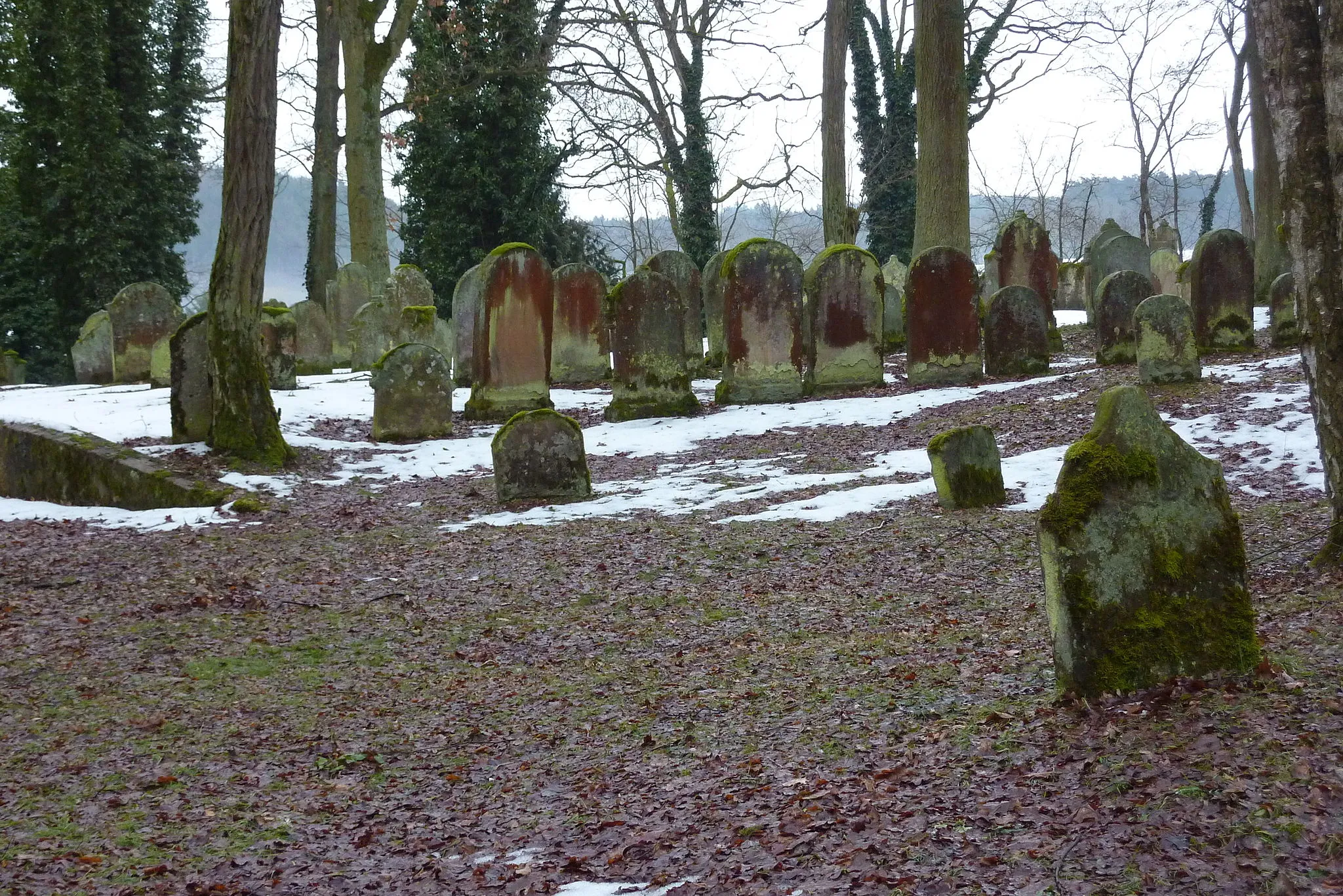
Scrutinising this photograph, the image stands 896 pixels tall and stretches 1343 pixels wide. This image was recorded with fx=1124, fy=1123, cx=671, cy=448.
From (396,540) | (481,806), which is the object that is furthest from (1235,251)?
(481,806)

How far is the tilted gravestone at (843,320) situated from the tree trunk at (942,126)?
2717mm

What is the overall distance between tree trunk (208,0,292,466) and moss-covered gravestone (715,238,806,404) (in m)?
5.96

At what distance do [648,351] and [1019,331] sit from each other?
499cm

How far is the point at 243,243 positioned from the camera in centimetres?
1170

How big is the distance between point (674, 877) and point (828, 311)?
12703 mm

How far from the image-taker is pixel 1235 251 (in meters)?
13.4

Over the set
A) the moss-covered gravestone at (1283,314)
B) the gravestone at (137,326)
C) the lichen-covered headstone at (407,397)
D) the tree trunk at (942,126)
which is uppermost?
the tree trunk at (942,126)

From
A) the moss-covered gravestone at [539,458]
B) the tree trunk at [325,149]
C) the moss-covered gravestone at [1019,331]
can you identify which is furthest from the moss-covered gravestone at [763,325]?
the tree trunk at [325,149]

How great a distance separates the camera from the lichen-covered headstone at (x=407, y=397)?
13.7 m

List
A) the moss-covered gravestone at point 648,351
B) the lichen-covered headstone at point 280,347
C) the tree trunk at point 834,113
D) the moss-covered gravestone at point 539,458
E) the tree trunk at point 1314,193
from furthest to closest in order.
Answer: the tree trunk at point 834,113, the lichen-covered headstone at point 280,347, the moss-covered gravestone at point 648,351, the moss-covered gravestone at point 539,458, the tree trunk at point 1314,193

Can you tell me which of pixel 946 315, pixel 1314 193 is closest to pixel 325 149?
pixel 946 315

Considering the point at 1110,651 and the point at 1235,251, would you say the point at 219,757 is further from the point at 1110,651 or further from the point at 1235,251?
the point at 1235,251

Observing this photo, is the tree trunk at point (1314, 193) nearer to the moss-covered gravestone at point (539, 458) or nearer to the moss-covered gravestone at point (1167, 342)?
the moss-covered gravestone at point (539, 458)

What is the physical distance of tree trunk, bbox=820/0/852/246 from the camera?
22234 millimetres
